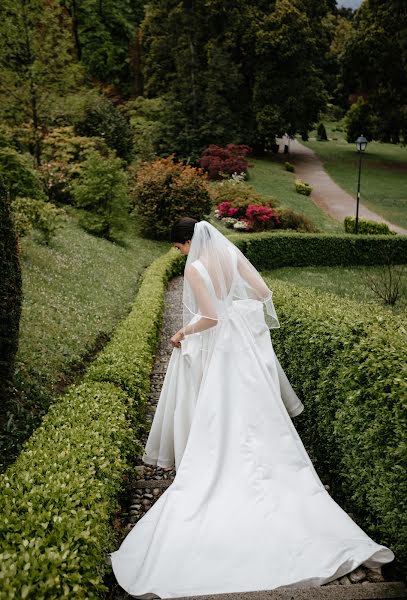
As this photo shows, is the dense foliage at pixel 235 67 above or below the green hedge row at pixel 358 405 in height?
above

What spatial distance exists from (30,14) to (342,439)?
895 inches

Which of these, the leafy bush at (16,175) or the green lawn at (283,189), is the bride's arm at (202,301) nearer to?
the leafy bush at (16,175)

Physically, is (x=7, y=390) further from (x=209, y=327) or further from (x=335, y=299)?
(x=335, y=299)

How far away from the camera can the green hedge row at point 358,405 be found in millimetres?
3484

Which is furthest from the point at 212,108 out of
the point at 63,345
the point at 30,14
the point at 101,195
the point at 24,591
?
the point at 24,591

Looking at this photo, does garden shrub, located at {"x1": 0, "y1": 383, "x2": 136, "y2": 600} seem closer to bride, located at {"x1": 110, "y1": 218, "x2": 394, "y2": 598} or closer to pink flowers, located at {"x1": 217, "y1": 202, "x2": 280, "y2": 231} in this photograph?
bride, located at {"x1": 110, "y1": 218, "x2": 394, "y2": 598}

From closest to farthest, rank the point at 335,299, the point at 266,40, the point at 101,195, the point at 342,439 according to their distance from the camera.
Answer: the point at 342,439, the point at 335,299, the point at 101,195, the point at 266,40

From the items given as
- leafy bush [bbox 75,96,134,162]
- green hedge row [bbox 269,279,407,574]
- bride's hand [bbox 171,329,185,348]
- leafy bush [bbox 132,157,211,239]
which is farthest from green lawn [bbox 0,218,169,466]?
leafy bush [bbox 75,96,134,162]

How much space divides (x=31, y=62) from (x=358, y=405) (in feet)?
A: 72.8

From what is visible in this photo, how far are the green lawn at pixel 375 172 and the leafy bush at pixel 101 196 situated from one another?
1615 cm

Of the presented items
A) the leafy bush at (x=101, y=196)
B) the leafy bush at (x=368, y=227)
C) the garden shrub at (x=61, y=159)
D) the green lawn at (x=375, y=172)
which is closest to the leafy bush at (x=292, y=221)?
the leafy bush at (x=368, y=227)

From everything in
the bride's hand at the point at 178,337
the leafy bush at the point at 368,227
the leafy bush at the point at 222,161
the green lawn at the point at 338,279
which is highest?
the leafy bush at the point at 222,161

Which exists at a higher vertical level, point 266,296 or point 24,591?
point 266,296

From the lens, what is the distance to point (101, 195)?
18094 millimetres
